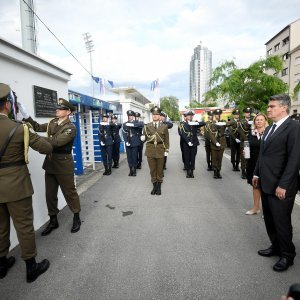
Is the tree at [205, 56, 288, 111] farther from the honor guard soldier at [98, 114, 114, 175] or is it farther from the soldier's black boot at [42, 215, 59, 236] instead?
the soldier's black boot at [42, 215, 59, 236]

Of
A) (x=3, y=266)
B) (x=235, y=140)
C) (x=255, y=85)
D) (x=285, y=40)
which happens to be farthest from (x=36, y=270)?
(x=285, y=40)

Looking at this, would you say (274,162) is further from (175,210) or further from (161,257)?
(175,210)

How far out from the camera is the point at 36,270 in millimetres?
2746

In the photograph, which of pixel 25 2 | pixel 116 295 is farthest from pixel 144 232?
pixel 25 2

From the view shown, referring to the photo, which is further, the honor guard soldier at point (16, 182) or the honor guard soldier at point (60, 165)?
the honor guard soldier at point (60, 165)

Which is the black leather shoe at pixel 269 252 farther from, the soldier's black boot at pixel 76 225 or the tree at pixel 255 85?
the tree at pixel 255 85

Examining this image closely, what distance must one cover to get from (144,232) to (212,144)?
14.0 ft

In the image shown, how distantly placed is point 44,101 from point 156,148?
2527 mm

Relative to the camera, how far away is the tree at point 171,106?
3701 inches

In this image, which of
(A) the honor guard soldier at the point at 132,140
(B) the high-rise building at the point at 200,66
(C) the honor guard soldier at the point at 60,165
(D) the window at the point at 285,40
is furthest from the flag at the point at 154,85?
(B) the high-rise building at the point at 200,66

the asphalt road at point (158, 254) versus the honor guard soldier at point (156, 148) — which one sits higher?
the honor guard soldier at point (156, 148)

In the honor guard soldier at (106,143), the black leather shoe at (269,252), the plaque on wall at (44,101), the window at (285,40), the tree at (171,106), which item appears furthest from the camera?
the tree at (171,106)

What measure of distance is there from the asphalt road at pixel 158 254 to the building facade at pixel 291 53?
111 ft

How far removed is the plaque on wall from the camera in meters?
4.13
